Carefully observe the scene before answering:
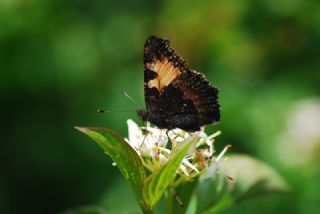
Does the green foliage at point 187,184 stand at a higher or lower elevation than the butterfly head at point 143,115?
lower

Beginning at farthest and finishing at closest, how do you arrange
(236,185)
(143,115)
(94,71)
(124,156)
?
1. (94,71)
2. (143,115)
3. (236,185)
4. (124,156)

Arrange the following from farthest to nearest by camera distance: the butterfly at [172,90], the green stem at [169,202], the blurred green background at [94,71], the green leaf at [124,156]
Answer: the blurred green background at [94,71], the butterfly at [172,90], the green stem at [169,202], the green leaf at [124,156]

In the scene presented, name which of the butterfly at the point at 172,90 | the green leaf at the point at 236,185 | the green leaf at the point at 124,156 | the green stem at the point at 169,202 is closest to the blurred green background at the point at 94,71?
the butterfly at the point at 172,90

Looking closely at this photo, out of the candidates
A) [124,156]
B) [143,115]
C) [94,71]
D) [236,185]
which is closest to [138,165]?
[124,156]

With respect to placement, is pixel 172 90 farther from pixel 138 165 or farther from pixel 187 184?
pixel 138 165

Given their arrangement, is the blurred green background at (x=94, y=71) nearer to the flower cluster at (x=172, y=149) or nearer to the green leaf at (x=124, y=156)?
the flower cluster at (x=172, y=149)

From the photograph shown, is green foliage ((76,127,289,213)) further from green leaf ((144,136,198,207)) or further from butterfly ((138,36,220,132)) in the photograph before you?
butterfly ((138,36,220,132))
